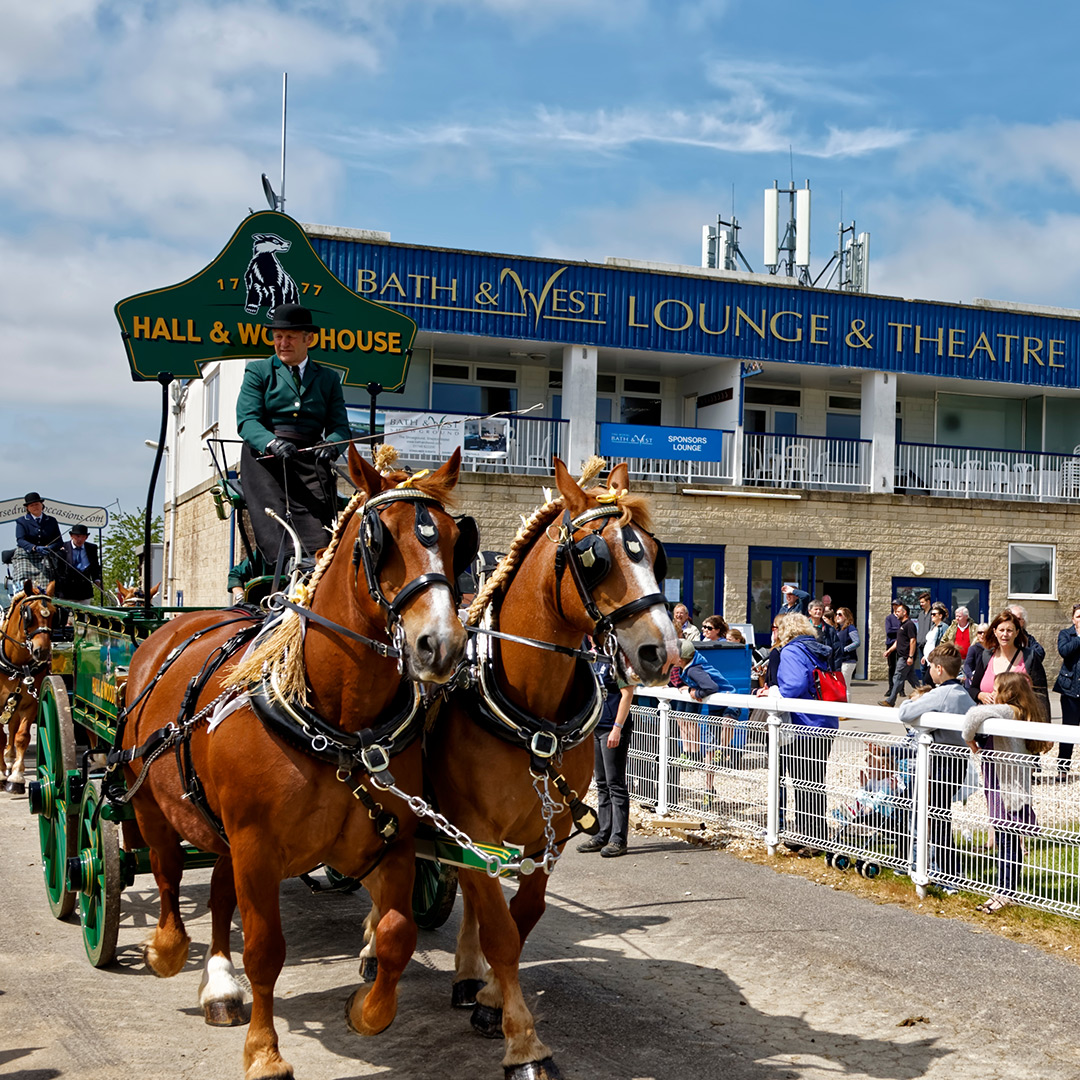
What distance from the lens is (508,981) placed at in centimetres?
458

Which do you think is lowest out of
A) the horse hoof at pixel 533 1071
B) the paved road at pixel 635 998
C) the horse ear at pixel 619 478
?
the paved road at pixel 635 998

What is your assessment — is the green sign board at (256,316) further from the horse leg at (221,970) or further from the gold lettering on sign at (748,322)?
the gold lettering on sign at (748,322)

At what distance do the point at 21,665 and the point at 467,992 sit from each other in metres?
7.40

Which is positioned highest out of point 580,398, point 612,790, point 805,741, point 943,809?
point 580,398

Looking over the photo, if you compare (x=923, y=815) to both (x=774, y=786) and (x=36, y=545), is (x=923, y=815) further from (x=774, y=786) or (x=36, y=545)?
(x=36, y=545)

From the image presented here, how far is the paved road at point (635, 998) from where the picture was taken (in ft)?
15.8

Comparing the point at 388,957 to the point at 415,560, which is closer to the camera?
the point at 415,560

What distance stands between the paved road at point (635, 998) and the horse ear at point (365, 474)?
2.36m

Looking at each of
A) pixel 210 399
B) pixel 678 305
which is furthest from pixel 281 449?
pixel 210 399

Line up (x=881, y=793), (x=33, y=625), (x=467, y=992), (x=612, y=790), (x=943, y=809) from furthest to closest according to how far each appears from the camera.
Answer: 1. (x=33, y=625)
2. (x=612, y=790)
3. (x=881, y=793)
4. (x=943, y=809)
5. (x=467, y=992)

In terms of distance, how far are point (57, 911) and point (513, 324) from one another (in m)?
17.7

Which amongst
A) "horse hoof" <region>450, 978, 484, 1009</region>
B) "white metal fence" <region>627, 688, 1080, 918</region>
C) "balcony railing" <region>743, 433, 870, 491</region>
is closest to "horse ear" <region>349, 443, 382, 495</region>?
"horse hoof" <region>450, 978, 484, 1009</region>

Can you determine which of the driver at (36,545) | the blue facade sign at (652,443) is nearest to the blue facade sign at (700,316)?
the blue facade sign at (652,443)

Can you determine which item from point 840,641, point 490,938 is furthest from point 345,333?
point 840,641
